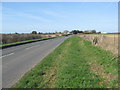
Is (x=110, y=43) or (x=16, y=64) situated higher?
(x=110, y=43)

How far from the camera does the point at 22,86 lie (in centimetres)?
566

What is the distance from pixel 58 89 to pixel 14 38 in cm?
3715

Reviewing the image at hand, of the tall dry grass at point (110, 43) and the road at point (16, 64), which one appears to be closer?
the road at point (16, 64)

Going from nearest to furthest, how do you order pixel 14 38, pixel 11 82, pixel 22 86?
pixel 22 86, pixel 11 82, pixel 14 38

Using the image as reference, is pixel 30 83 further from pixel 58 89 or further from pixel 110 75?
pixel 110 75

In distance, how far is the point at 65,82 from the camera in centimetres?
596

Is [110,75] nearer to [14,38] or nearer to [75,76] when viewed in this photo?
[75,76]

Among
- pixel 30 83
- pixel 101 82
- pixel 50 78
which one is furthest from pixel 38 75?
pixel 101 82

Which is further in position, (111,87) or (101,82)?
(101,82)

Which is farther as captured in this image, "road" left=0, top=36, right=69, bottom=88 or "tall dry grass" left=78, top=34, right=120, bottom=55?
"tall dry grass" left=78, top=34, right=120, bottom=55

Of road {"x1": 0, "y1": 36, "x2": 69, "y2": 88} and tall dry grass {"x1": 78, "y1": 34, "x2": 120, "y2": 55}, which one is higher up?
tall dry grass {"x1": 78, "y1": 34, "x2": 120, "y2": 55}

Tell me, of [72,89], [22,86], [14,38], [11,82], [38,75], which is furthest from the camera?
[14,38]

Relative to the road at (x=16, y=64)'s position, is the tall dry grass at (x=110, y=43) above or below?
above

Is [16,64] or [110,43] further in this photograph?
[110,43]
